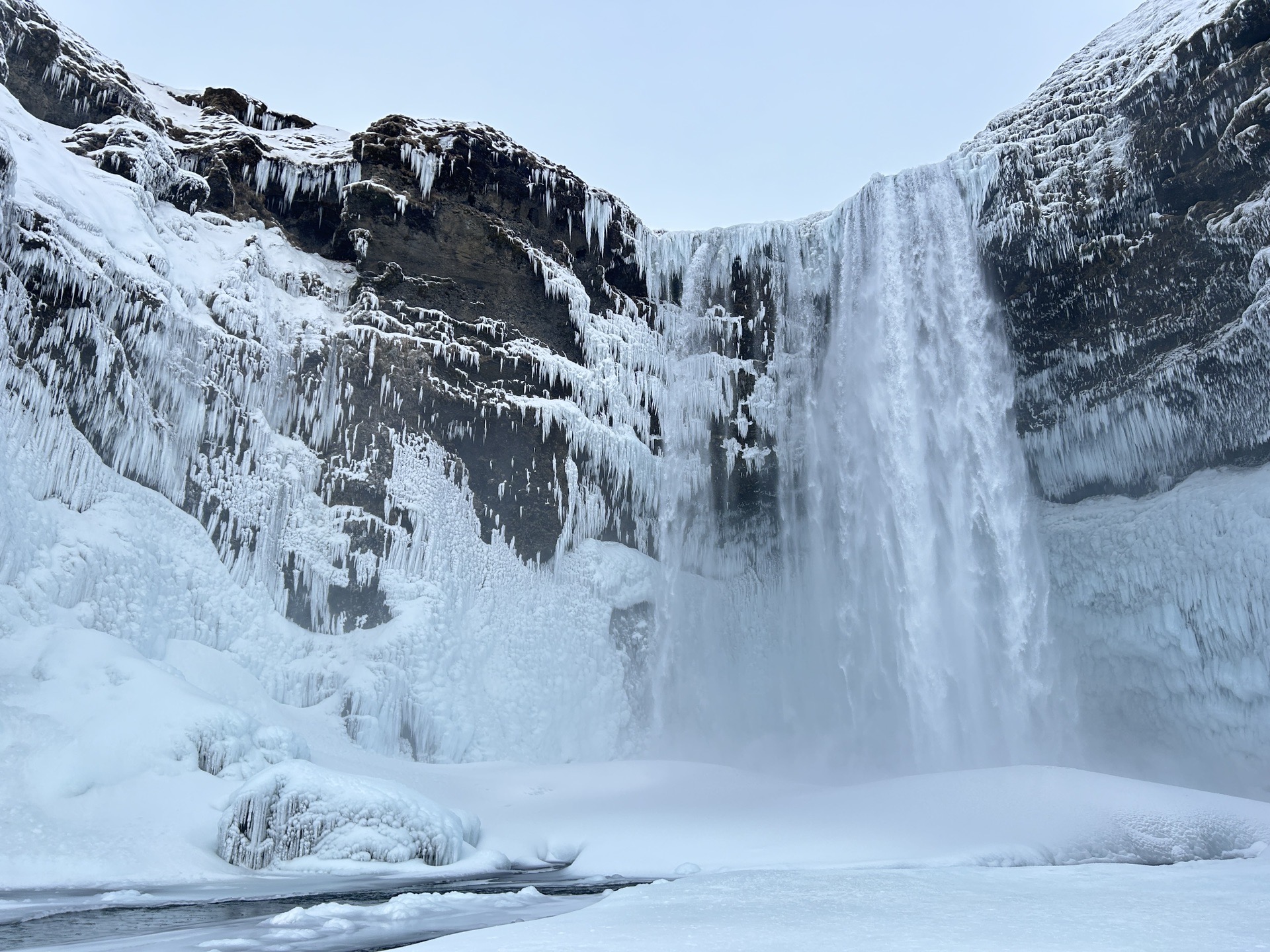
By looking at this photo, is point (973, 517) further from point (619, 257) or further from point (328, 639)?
point (328, 639)

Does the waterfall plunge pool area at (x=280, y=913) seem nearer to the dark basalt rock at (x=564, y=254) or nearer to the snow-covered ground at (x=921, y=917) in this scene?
the snow-covered ground at (x=921, y=917)

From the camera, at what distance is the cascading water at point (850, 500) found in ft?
52.6

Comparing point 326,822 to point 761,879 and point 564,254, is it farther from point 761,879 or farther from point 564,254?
point 564,254

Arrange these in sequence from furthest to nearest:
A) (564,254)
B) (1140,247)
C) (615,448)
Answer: (564,254) < (615,448) < (1140,247)

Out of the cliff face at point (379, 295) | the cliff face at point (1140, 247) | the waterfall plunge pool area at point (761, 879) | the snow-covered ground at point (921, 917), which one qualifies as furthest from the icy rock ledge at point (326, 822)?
the cliff face at point (1140, 247)

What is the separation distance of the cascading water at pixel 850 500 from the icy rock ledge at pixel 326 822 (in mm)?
8584

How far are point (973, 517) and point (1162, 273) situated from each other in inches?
223

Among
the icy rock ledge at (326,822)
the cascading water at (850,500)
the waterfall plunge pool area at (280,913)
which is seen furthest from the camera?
the cascading water at (850,500)

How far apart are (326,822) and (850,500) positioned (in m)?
12.4

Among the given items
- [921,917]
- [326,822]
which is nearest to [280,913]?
[326,822]

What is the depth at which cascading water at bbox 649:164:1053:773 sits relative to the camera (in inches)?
632

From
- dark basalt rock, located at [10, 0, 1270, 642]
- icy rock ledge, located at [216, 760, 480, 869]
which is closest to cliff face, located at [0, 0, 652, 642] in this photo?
dark basalt rock, located at [10, 0, 1270, 642]

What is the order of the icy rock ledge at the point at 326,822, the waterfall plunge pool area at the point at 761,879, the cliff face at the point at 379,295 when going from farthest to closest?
the cliff face at the point at 379,295
the icy rock ledge at the point at 326,822
the waterfall plunge pool area at the point at 761,879

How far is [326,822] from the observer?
30.7 ft
